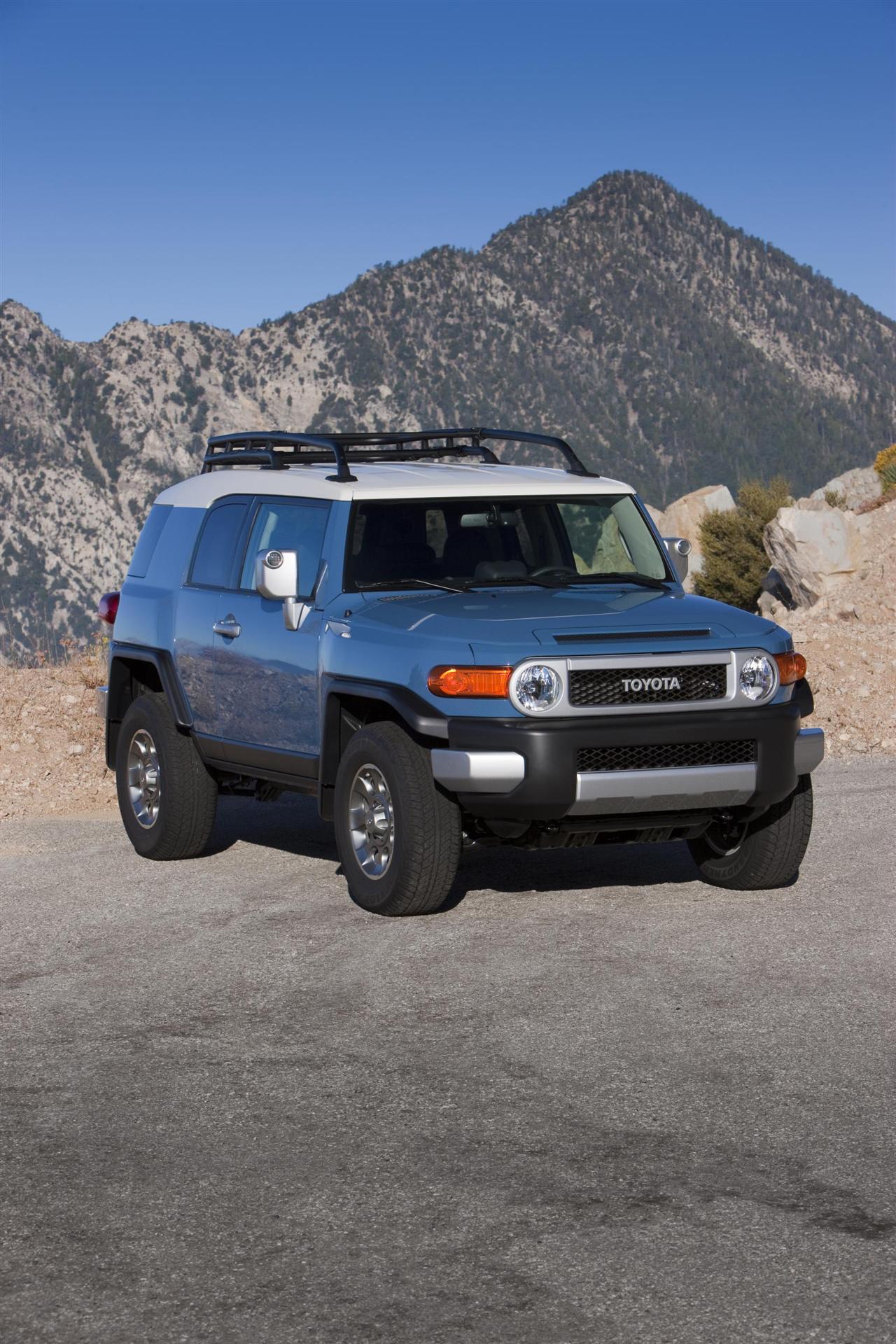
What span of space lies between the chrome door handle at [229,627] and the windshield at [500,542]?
2.95 feet

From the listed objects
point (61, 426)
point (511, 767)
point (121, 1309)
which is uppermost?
point (61, 426)

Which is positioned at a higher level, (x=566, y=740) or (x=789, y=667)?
(x=789, y=667)

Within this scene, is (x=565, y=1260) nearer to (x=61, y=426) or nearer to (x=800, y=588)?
(x=800, y=588)

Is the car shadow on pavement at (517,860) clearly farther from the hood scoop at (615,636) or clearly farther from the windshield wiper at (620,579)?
the hood scoop at (615,636)

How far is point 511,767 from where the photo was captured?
7738 millimetres

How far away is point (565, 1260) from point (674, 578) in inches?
221

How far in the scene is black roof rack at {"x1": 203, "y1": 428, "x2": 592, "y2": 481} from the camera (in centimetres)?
995

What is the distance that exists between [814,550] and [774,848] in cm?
3419

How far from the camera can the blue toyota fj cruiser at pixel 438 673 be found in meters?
7.91

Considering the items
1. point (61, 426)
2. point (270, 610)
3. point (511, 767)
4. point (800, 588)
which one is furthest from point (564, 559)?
point (61, 426)

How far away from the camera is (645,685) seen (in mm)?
8008

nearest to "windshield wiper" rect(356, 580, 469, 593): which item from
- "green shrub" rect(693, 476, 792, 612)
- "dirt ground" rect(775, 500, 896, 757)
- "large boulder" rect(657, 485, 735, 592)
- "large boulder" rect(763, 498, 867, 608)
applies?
"dirt ground" rect(775, 500, 896, 757)

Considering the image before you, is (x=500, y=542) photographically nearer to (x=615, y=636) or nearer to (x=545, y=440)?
(x=545, y=440)

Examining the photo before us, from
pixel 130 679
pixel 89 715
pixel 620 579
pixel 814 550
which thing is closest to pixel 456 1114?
pixel 620 579
